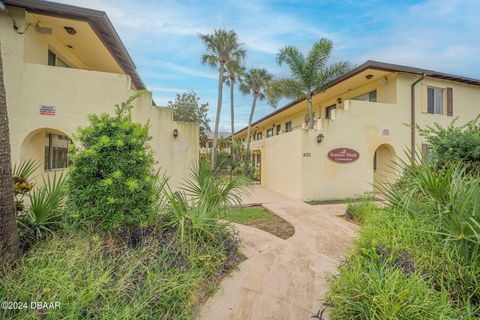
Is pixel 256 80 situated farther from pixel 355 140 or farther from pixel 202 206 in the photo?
pixel 202 206

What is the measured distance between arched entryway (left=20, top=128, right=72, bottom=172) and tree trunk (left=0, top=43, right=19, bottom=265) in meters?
5.74

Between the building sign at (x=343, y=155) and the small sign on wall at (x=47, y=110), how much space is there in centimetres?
1123

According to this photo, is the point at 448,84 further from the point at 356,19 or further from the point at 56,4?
the point at 56,4

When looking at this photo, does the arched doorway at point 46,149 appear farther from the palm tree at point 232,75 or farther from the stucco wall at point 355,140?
the palm tree at point 232,75

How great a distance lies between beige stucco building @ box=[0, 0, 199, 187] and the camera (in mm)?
7801

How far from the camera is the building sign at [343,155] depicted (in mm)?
11789

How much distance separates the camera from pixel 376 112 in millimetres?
12266

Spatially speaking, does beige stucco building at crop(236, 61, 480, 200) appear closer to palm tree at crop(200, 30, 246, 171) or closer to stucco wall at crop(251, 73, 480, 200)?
stucco wall at crop(251, 73, 480, 200)

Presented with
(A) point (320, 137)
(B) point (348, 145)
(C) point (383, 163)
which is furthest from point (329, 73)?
(C) point (383, 163)

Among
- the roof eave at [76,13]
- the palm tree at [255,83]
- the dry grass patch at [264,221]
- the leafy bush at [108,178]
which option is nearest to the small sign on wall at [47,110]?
the roof eave at [76,13]

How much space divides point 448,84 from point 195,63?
1704cm

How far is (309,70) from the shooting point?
12242 millimetres

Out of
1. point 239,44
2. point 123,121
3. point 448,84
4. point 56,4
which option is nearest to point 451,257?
point 123,121

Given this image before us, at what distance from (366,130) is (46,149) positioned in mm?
14723
